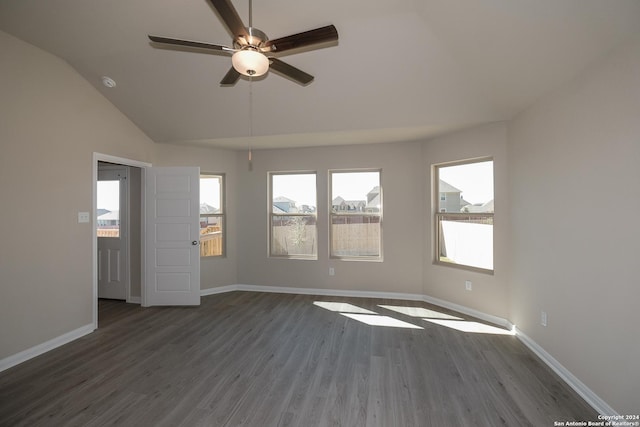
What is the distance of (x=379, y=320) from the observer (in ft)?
12.2

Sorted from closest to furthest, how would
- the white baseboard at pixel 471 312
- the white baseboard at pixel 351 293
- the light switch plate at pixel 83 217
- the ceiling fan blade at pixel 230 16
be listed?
the ceiling fan blade at pixel 230 16 → the light switch plate at pixel 83 217 → the white baseboard at pixel 471 312 → the white baseboard at pixel 351 293

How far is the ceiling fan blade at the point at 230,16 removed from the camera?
152cm

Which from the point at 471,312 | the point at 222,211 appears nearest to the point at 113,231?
the point at 222,211

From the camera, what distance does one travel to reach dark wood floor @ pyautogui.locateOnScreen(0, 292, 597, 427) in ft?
6.57

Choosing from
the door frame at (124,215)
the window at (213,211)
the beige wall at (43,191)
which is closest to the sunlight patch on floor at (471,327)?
the window at (213,211)

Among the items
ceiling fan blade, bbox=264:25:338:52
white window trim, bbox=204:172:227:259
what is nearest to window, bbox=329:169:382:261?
white window trim, bbox=204:172:227:259

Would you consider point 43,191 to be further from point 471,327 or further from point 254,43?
point 471,327

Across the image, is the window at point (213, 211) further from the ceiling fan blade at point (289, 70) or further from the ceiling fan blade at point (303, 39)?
the ceiling fan blade at point (303, 39)

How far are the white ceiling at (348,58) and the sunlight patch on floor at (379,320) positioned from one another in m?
2.58

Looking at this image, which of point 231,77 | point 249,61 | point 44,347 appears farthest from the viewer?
point 44,347

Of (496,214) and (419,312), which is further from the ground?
(496,214)

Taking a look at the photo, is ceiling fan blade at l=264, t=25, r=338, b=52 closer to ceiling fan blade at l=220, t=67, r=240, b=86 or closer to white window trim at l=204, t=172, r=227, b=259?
ceiling fan blade at l=220, t=67, r=240, b=86

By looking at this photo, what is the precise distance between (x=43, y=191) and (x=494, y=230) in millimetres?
5250

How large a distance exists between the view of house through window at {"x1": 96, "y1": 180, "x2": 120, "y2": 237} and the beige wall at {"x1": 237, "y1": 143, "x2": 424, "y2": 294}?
193cm
